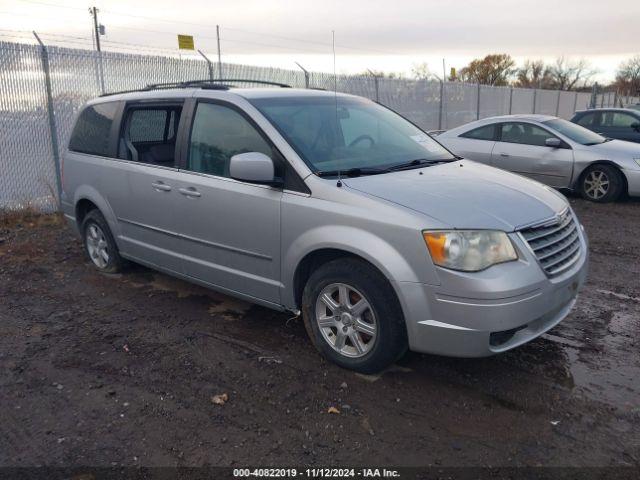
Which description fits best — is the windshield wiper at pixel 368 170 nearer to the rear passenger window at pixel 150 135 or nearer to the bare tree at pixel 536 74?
the rear passenger window at pixel 150 135

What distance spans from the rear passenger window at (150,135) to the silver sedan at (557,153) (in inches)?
258

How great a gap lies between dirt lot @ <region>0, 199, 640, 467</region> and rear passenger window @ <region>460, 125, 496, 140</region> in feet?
18.2

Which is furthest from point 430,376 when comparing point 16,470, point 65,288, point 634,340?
point 65,288

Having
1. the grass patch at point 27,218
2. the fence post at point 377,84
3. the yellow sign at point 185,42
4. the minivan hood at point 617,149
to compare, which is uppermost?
the yellow sign at point 185,42

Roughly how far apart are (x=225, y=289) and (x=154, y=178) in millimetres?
1161

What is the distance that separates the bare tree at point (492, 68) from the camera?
49.6 metres

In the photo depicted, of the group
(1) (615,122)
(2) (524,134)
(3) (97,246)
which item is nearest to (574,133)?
(2) (524,134)

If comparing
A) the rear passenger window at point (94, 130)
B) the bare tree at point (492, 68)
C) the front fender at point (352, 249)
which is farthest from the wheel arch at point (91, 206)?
the bare tree at point (492, 68)

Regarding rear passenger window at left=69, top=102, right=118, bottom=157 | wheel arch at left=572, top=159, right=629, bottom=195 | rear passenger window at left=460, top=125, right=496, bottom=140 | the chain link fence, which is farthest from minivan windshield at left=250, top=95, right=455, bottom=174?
rear passenger window at left=460, top=125, right=496, bottom=140

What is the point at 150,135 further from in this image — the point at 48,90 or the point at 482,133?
the point at 482,133

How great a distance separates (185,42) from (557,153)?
7120mm

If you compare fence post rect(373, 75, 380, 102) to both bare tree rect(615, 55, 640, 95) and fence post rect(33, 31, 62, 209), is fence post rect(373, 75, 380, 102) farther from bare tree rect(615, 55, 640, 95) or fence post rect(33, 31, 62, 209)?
bare tree rect(615, 55, 640, 95)

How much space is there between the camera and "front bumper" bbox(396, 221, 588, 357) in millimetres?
3104

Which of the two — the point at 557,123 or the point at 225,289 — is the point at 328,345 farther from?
the point at 557,123
